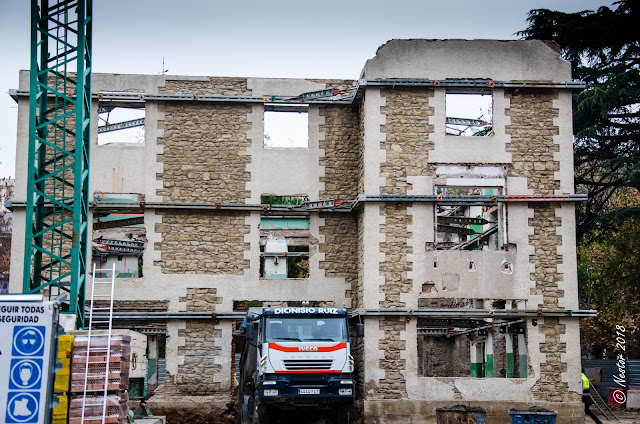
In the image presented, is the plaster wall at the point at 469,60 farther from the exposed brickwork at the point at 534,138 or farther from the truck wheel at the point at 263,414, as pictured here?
the truck wheel at the point at 263,414

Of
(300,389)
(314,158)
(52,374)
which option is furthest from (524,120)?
(52,374)

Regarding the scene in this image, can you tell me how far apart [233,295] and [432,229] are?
537 centimetres

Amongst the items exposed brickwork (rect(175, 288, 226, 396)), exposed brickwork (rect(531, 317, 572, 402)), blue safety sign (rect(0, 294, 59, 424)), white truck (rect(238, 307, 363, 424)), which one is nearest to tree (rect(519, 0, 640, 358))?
exposed brickwork (rect(531, 317, 572, 402))

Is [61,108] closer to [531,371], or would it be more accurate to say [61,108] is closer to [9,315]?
[9,315]

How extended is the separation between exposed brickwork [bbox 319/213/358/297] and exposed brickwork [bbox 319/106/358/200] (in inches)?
25.3

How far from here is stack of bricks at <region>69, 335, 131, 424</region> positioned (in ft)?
45.3

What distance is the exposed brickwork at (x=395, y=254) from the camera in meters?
20.7

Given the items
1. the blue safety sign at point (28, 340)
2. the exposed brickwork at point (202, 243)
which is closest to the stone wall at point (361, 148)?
the exposed brickwork at point (202, 243)

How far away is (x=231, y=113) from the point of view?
2238 centimetres

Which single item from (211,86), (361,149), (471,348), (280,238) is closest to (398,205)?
Answer: (361,149)

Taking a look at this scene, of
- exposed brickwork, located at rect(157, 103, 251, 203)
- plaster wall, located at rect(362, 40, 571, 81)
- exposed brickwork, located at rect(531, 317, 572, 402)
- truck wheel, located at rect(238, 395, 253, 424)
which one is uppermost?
plaster wall, located at rect(362, 40, 571, 81)

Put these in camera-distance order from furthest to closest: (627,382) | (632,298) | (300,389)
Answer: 1. (632,298)
2. (627,382)
3. (300,389)

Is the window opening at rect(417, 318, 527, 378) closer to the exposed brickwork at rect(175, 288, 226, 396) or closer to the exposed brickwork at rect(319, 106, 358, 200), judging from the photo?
the exposed brickwork at rect(319, 106, 358, 200)

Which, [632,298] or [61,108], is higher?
[61,108]
